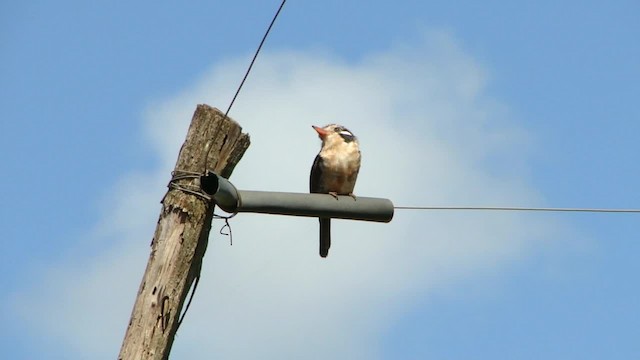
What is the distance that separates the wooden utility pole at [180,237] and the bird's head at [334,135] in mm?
3310

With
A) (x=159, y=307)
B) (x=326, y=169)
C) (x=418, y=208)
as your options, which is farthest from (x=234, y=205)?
(x=326, y=169)

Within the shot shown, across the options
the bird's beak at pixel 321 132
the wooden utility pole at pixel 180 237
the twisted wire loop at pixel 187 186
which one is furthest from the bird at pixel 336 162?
the twisted wire loop at pixel 187 186

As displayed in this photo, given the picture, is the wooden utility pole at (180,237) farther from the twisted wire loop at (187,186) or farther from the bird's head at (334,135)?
the bird's head at (334,135)

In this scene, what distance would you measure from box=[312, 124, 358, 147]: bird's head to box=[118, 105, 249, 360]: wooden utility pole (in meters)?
3.31

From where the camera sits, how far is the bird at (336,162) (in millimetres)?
9727

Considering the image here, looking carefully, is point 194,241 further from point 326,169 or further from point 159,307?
point 326,169

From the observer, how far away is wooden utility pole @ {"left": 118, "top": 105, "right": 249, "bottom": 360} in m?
5.80

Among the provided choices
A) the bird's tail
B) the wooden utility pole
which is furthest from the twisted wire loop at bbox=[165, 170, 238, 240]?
the bird's tail

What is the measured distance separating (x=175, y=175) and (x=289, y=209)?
77cm

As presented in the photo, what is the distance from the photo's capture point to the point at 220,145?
654 centimetres

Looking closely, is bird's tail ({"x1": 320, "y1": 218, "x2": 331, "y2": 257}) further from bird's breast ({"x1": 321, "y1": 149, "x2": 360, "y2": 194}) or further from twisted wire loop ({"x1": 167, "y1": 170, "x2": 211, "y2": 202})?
twisted wire loop ({"x1": 167, "y1": 170, "x2": 211, "y2": 202})

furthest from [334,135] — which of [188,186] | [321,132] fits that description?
[188,186]

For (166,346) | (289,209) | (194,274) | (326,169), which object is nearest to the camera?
(166,346)

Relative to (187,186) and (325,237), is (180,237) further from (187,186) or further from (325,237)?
(325,237)
